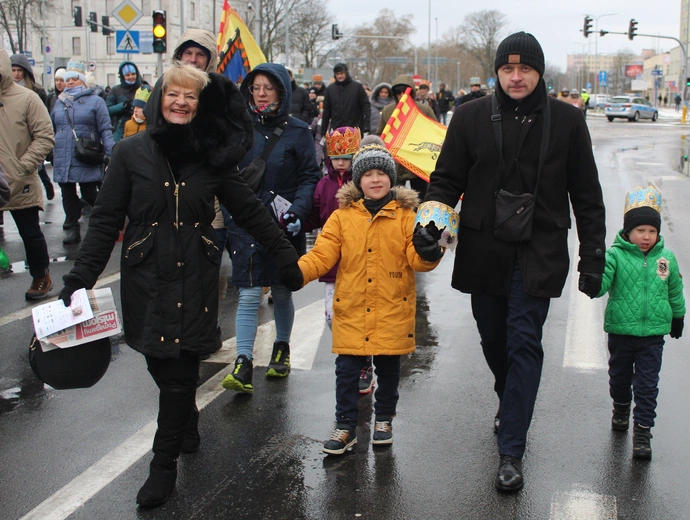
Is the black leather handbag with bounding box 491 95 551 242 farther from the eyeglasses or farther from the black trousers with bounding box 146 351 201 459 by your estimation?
the eyeglasses

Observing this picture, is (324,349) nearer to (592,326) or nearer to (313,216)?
(313,216)

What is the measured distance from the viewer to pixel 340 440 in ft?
14.3

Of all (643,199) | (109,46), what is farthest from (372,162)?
(109,46)

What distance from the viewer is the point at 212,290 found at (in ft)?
13.1

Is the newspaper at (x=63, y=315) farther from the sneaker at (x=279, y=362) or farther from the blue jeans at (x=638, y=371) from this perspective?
the blue jeans at (x=638, y=371)

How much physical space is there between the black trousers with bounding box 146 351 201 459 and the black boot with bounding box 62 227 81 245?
708cm

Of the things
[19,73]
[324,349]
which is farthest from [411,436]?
[19,73]

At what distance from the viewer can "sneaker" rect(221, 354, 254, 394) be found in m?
5.15

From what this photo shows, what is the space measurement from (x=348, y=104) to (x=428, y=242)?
34.3 feet

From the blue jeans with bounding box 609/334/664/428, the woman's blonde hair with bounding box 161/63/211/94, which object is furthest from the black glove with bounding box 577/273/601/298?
the woman's blonde hair with bounding box 161/63/211/94

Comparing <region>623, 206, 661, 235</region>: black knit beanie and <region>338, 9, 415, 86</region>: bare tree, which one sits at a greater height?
<region>338, 9, 415, 86</region>: bare tree

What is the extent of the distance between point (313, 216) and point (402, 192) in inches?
40.9

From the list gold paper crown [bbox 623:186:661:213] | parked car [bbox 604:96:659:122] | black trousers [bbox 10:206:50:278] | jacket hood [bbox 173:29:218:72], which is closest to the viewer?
gold paper crown [bbox 623:186:661:213]

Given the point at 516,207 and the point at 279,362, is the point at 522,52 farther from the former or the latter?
the point at 279,362
